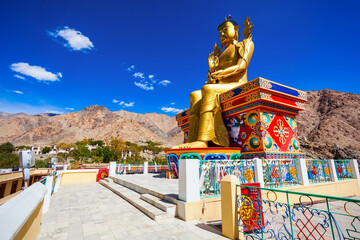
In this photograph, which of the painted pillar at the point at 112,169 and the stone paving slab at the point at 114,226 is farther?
the painted pillar at the point at 112,169

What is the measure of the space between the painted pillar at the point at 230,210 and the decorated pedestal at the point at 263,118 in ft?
14.7

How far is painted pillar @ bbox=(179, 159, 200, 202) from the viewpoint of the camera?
13.5 ft

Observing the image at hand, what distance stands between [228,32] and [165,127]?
384ft

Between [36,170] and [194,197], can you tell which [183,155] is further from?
[36,170]

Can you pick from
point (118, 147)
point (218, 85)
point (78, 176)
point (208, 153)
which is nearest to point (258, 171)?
point (208, 153)

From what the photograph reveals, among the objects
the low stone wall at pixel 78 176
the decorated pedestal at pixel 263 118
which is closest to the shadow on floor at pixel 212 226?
the decorated pedestal at pixel 263 118

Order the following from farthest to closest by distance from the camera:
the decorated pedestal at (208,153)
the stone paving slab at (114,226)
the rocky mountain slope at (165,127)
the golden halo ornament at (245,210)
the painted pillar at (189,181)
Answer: the rocky mountain slope at (165,127), the decorated pedestal at (208,153), the painted pillar at (189,181), the stone paving slab at (114,226), the golden halo ornament at (245,210)

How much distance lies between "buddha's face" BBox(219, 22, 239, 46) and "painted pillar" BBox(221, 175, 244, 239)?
32.9 feet

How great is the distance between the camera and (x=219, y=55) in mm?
11258

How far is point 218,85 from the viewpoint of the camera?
935 centimetres

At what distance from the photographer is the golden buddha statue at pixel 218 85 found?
8492 millimetres

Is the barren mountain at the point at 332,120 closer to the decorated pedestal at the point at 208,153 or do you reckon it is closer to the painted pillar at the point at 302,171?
the decorated pedestal at the point at 208,153

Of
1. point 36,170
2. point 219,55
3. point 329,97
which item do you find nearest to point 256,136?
point 219,55

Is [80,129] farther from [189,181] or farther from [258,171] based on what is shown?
[258,171]
